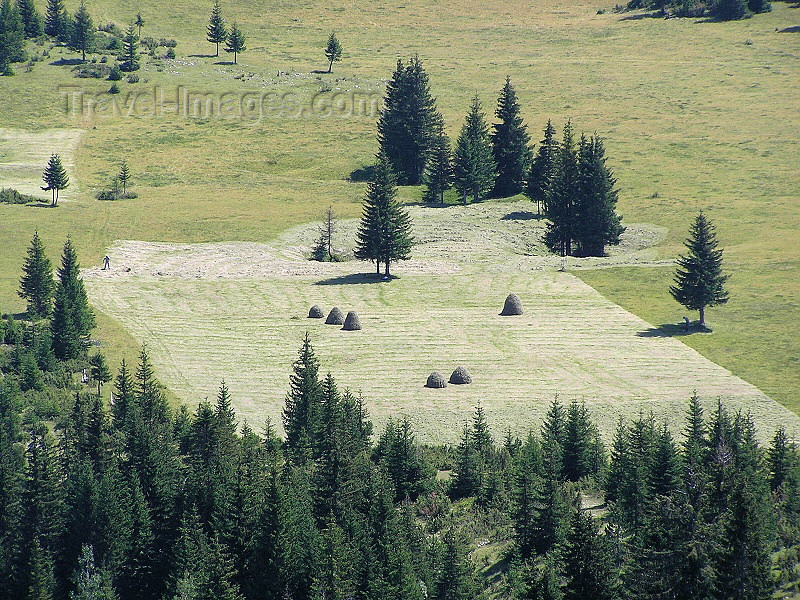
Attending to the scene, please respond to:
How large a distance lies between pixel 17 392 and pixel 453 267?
54123mm

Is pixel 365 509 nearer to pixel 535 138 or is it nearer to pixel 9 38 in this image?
pixel 535 138

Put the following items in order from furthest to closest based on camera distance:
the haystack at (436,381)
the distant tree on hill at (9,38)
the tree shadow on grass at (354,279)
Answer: the distant tree on hill at (9,38), the tree shadow on grass at (354,279), the haystack at (436,381)

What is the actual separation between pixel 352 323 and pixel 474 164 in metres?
Result: 55.1

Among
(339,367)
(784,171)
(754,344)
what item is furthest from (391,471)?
(784,171)

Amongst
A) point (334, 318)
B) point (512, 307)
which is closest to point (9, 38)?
point (334, 318)

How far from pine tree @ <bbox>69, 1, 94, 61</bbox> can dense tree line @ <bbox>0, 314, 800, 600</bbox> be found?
453 feet

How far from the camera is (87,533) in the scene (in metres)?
55.3

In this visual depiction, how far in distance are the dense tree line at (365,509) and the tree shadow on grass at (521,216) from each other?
71.5m

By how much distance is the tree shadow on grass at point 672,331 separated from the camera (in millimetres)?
93625

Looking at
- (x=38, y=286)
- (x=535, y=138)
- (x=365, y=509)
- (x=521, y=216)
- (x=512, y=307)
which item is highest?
(x=535, y=138)

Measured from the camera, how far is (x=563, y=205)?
417 ft

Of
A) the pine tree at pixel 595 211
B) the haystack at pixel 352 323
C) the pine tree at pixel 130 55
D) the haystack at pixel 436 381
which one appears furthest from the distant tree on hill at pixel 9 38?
the haystack at pixel 436 381

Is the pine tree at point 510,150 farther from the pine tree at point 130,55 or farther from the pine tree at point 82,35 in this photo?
the pine tree at point 82,35

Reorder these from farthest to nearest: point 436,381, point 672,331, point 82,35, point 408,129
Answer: point 82,35, point 408,129, point 672,331, point 436,381
